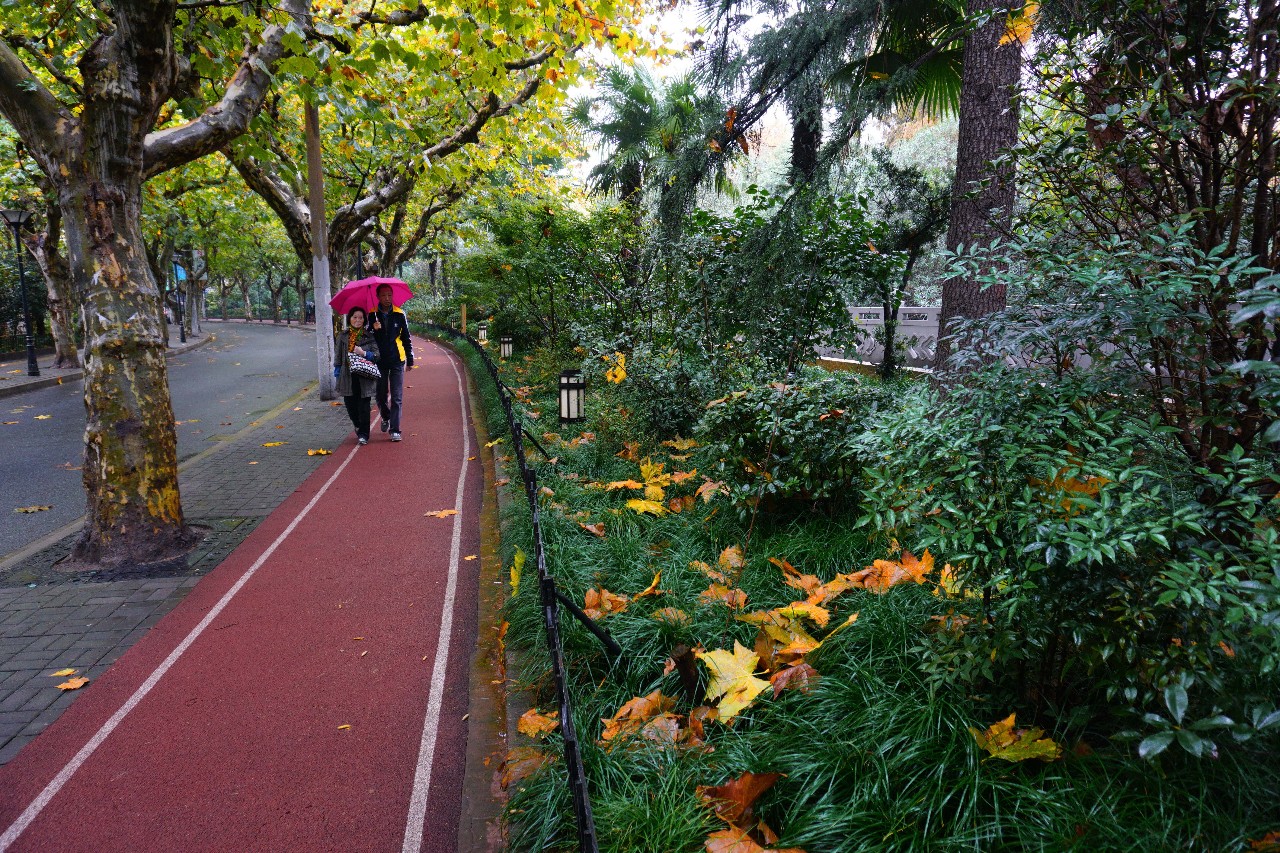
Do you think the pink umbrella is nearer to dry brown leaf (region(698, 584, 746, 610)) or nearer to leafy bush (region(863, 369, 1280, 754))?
dry brown leaf (region(698, 584, 746, 610))

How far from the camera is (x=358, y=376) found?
9289mm

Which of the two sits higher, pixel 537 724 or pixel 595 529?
pixel 595 529

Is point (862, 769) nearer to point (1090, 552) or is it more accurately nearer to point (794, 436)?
point (1090, 552)

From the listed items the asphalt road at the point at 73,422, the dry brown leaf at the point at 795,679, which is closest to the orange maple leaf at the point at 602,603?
the dry brown leaf at the point at 795,679

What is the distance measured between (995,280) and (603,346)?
668 cm

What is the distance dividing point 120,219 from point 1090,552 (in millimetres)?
6558

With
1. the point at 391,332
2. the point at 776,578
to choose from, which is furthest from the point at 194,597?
the point at 391,332

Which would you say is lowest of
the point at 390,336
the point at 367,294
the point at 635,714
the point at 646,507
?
the point at 635,714

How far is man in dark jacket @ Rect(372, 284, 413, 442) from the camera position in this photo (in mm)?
9367

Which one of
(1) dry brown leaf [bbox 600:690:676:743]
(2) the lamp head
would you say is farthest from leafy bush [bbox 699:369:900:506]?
(2) the lamp head

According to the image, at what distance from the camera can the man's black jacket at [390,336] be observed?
9.36 metres

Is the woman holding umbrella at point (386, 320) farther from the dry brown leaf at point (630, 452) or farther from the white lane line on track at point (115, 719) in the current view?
the white lane line on track at point (115, 719)

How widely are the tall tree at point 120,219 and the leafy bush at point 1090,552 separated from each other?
220 inches

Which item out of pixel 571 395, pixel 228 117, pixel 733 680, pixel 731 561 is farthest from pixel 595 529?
pixel 228 117
